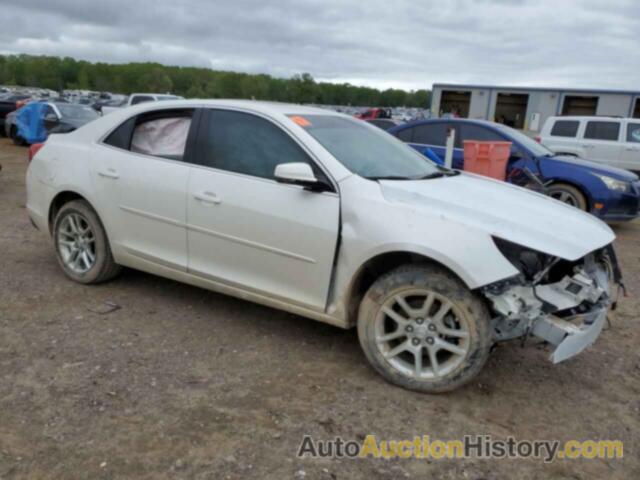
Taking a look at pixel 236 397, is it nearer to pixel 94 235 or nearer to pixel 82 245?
pixel 94 235

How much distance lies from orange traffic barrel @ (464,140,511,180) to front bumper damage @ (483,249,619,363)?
4277 millimetres

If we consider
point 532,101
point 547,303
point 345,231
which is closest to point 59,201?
point 345,231

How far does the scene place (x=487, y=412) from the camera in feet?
10.0

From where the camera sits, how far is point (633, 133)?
1184 cm

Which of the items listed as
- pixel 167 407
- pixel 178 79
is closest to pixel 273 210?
pixel 167 407

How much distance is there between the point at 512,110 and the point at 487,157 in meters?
22.4

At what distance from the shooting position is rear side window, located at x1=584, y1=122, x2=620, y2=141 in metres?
12.0

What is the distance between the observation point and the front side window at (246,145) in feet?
11.7

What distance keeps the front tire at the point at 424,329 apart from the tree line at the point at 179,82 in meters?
101

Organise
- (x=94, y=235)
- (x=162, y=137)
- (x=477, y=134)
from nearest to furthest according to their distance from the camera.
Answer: (x=162, y=137)
(x=94, y=235)
(x=477, y=134)

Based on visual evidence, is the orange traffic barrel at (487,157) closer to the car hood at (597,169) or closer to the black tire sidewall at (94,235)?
the car hood at (597,169)

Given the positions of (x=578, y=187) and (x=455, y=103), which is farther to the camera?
(x=455, y=103)

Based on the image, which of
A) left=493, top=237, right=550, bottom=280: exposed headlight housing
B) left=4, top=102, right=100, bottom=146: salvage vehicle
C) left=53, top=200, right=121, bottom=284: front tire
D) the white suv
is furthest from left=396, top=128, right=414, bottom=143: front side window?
left=4, top=102, right=100, bottom=146: salvage vehicle

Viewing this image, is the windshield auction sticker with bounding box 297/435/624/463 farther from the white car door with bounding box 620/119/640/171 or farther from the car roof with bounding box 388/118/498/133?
the white car door with bounding box 620/119/640/171
